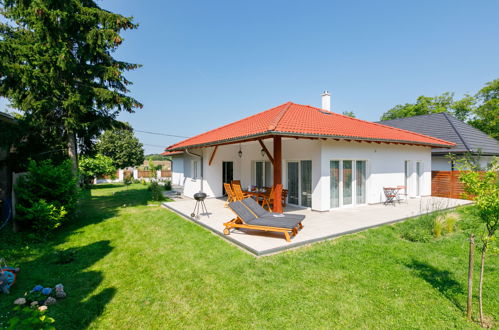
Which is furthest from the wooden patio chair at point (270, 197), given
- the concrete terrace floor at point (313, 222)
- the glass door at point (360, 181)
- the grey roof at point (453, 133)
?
the grey roof at point (453, 133)

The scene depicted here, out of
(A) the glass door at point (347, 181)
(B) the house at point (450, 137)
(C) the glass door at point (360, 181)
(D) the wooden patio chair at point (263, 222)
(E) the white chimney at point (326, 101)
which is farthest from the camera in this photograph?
(E) the white chimney at point (326, 101)

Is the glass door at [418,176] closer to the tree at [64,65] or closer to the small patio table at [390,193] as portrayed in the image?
the small patio table at [390,193]

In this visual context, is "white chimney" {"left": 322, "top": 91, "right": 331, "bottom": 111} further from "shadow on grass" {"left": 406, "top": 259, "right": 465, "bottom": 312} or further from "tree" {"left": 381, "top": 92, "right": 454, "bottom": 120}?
"tree" {"left": 381, "top": 92, "right": 454, "bottom": 120}

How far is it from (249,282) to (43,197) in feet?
25.3

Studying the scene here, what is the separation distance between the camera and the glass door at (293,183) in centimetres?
1101

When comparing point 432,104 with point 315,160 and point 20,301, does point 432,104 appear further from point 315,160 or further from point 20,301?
point 20,301

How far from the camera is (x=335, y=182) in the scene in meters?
10.1

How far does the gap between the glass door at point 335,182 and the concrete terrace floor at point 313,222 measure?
402mm

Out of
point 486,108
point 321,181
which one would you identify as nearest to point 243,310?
point 321,181

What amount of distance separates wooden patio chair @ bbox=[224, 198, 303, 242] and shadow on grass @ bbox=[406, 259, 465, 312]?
2688mm

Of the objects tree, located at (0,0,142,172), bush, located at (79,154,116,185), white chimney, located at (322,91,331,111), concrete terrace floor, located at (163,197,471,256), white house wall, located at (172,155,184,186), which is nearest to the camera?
concrete terrace floor, located at (163,197,471,256)

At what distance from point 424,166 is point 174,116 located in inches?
914

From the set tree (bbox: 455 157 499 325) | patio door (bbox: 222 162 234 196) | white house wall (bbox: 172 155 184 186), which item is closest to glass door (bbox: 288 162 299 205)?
patio door (bbox: 222 162 234 196)

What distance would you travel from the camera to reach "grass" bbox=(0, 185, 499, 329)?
3250mm
